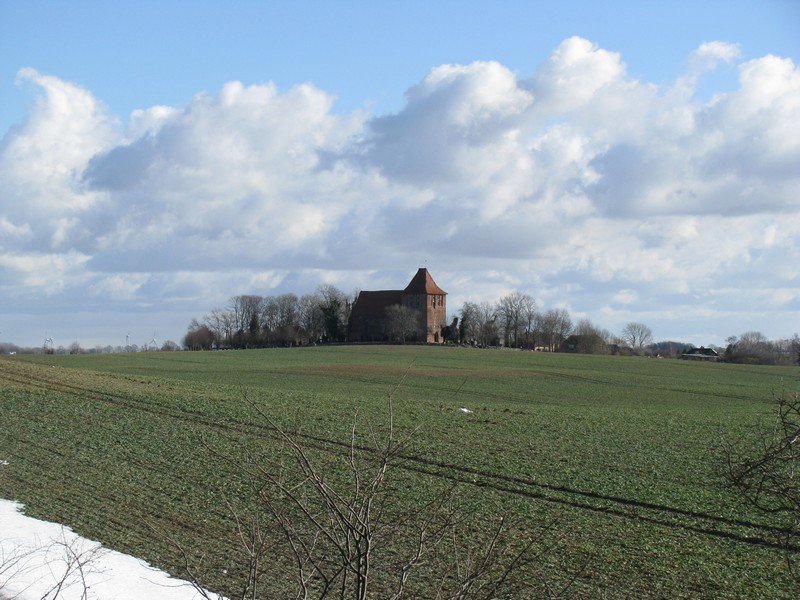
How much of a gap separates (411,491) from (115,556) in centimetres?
659

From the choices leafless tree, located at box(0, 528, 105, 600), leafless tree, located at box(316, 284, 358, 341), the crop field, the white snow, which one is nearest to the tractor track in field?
the crop field

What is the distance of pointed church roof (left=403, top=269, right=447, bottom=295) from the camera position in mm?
144375

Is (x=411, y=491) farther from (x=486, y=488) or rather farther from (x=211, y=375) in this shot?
(x=211, y=375)

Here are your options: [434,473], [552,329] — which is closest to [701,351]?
[552,329]

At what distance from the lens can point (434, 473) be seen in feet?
60.5

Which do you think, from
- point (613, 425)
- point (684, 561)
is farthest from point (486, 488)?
point (613, 425)

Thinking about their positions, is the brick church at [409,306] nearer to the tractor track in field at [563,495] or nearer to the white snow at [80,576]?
the tractor track in field at [563,495]

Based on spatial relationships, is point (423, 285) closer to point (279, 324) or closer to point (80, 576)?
point (279, 324)

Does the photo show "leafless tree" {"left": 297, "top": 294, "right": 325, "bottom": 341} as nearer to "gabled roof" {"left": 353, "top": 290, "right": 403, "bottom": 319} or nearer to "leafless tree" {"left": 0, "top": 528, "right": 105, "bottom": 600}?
"gabled roof" {"left": 353, "top": 290, "right": 403, "bottom": 319}

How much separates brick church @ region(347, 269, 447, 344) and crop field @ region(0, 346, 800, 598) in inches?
3868

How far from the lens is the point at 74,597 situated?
10.0m

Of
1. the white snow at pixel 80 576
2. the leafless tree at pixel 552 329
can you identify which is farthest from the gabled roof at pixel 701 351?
the white snow at pixel 80 576

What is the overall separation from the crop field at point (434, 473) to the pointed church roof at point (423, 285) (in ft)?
345

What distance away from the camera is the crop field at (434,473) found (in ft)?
39.2
